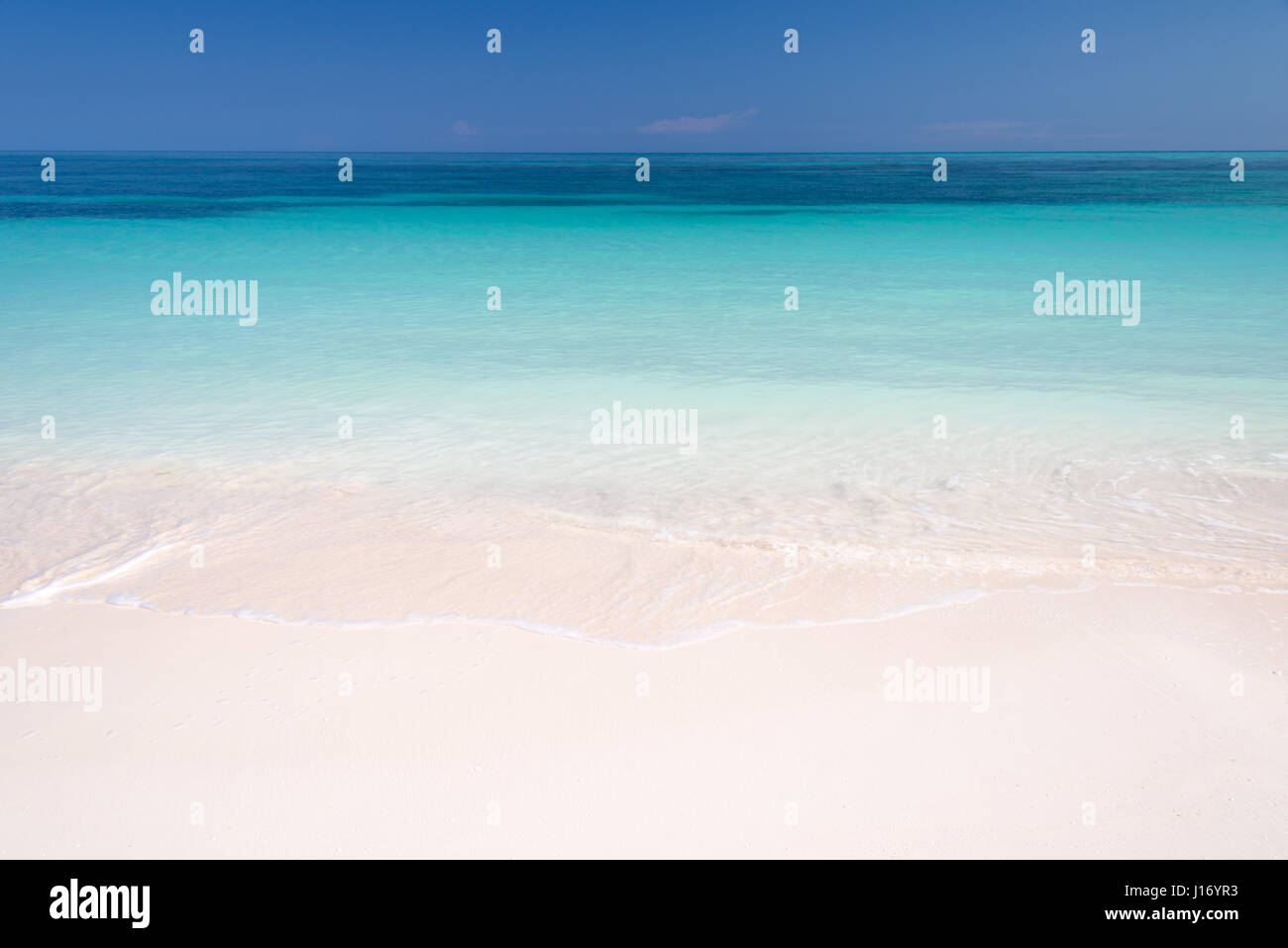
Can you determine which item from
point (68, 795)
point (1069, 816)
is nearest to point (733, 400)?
point (1069, 816)

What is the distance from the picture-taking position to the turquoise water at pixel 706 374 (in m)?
6.12

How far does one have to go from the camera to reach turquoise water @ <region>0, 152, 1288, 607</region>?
6.12m

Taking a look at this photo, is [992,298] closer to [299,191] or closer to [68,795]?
[68,795]

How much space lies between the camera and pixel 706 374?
957 centimetres
